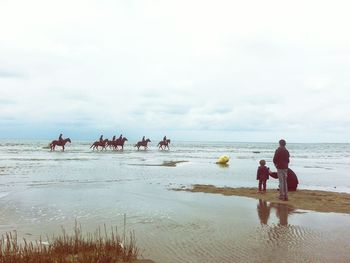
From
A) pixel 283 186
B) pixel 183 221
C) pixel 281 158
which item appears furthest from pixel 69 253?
pixel 281 158

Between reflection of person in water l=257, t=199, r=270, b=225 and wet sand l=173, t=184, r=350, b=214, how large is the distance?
0.69m

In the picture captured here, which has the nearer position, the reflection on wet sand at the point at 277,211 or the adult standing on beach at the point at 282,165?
the reflection on wet sand at the point at 277,211

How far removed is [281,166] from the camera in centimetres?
1480

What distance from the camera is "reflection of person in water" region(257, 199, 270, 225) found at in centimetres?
1108

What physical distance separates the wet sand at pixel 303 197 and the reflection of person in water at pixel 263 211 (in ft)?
2.27

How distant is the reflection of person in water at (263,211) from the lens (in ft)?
36.3

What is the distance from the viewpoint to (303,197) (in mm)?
15164

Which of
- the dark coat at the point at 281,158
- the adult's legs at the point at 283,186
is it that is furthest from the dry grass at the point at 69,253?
the dark coat at the point at 281,158

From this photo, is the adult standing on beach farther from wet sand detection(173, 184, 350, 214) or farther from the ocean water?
Answer: the ocean water

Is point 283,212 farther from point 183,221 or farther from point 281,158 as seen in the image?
point 183,221

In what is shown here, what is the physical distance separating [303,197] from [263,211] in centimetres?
341

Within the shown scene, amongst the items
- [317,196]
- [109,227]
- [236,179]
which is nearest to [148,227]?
[109,227]

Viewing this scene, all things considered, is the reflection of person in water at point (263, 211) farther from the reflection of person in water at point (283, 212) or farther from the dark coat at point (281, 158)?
the dark coat at point (281, 158)

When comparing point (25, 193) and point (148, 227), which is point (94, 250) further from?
point (25, 193)
